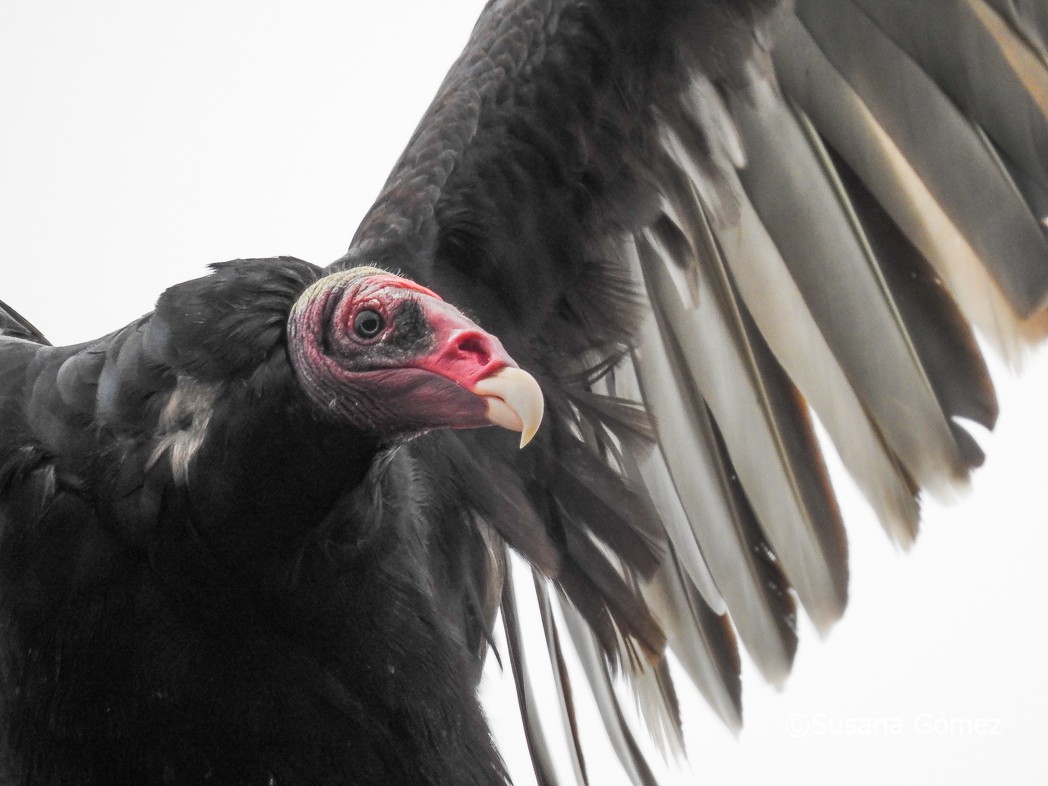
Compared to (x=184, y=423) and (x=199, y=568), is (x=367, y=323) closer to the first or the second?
(x=184, y=423)

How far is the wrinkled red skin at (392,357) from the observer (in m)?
1.42

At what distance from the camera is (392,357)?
57.8 inches

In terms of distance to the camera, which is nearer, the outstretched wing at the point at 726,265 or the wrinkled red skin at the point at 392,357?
the wrinkled red skin at the point at 392,357

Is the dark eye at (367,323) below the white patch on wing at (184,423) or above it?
above

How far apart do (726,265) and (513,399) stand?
1095 millimetres

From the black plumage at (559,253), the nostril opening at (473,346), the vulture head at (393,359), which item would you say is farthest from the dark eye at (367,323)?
the black plumage at (559,253)

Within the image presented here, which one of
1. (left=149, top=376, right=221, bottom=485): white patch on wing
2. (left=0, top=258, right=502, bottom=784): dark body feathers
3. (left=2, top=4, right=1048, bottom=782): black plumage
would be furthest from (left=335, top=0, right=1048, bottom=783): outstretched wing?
(left=149, top=376, right=221, bottom=485): white patch on wing

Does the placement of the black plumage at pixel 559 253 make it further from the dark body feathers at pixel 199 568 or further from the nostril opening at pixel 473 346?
the nostril opening at pixel 473 346

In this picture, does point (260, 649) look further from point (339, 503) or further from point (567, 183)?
point (567, 183)

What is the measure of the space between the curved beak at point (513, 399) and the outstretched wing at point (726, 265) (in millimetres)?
578

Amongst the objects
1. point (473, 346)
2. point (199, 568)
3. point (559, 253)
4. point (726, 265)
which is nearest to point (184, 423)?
point (199, 568)

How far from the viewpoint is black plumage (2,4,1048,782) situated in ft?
6.52

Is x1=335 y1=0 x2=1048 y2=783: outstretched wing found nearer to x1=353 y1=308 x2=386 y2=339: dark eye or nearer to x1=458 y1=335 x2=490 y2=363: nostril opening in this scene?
x1=353 y1=308 x2=386 y2=339: dark eye

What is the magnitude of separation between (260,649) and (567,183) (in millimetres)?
861
